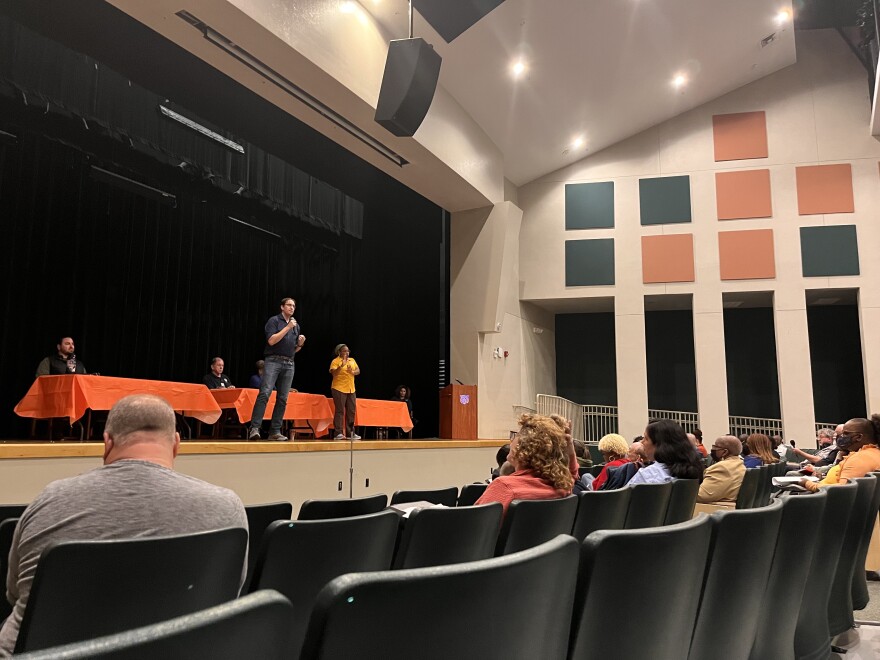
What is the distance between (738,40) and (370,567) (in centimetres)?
1171

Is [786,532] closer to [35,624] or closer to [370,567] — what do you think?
[370,567]

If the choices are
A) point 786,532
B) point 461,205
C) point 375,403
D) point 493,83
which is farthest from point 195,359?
point 786,532

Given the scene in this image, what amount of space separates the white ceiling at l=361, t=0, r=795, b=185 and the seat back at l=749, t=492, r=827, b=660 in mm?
7106

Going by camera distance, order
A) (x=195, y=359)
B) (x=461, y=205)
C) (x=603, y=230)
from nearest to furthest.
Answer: (x=195, y=359), (x=461, y=205), (x=603, y=230)

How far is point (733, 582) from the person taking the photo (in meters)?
1.41

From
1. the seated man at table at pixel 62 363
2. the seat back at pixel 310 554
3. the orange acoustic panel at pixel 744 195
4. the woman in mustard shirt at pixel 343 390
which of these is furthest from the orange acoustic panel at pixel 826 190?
the seat back at pixel 310 554

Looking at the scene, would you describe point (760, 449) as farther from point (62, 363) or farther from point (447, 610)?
point (62, 363)

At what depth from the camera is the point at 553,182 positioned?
13.0m

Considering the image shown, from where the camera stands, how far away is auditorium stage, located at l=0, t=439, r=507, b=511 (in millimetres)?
4020

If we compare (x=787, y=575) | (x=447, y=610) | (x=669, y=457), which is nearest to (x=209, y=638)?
(x=447, y=610)

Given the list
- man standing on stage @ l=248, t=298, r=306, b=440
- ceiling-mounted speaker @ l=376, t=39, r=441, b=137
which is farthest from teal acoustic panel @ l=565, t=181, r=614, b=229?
man standing on stage @ l=248, t=298, r=306, b=440

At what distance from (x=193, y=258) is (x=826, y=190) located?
1052 cm

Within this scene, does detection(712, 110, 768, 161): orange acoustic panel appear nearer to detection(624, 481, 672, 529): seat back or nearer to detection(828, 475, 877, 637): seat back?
detection(624, 481, 672, 529): seat back

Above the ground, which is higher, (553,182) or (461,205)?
(553,182)
